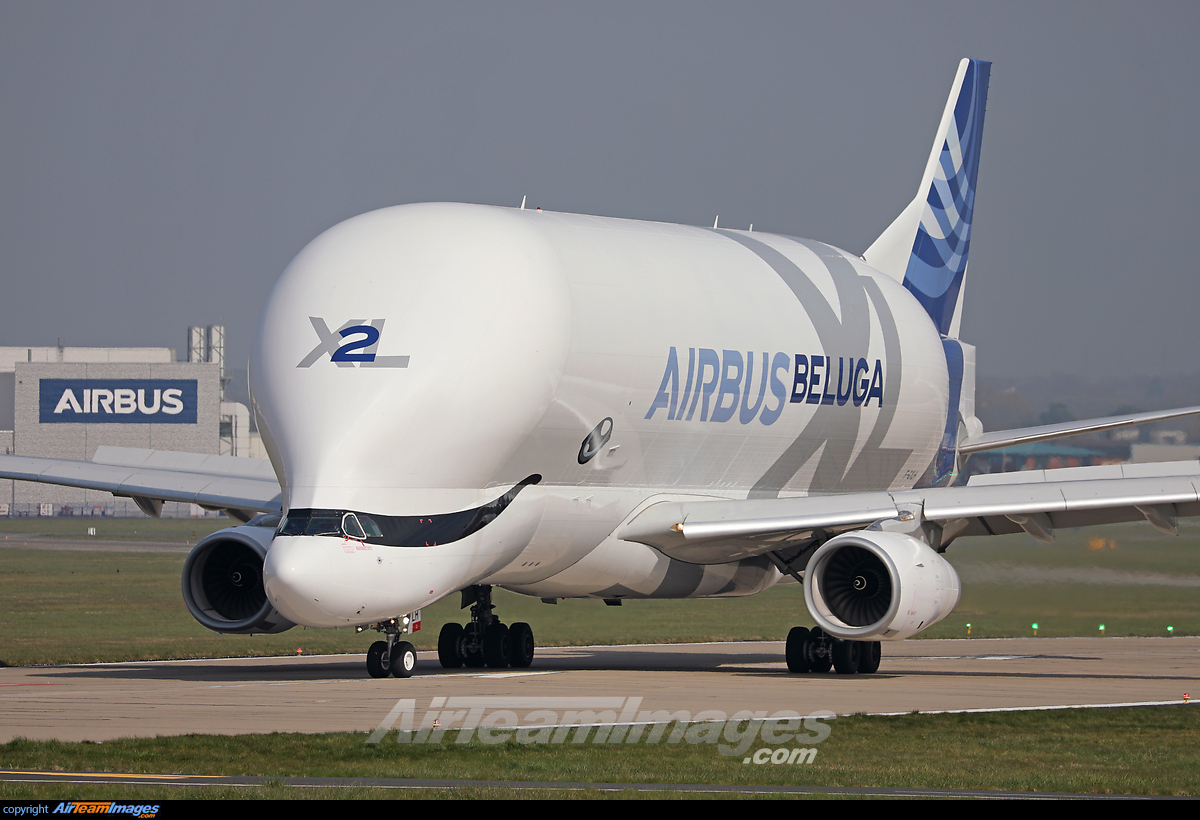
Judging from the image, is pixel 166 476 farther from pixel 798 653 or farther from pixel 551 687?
pixel 798 653

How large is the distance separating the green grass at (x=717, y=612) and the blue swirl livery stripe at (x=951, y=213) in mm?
5006

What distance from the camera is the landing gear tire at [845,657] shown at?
23.6 meters

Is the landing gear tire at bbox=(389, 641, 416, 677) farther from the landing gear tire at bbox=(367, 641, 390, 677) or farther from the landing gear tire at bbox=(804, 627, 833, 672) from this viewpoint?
the landing gear tire at bbox=(804, 627, 833, 672)

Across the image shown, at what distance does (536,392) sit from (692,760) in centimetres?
825

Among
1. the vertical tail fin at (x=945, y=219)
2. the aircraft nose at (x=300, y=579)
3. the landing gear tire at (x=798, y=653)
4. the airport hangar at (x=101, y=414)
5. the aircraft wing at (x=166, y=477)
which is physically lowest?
the airport hangar at (x=101, y=414)

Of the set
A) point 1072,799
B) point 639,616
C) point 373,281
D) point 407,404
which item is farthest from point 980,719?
point 639,616

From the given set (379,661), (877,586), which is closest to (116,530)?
(379,661)

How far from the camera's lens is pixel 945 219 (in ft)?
109

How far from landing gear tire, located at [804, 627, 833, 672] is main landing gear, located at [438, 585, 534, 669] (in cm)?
375

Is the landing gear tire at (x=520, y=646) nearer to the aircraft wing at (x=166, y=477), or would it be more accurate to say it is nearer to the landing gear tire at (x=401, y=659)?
the landing gear tire at (x=401, y=659)

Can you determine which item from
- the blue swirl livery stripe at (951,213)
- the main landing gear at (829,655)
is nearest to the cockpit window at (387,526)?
the main landing gear at (829,655)

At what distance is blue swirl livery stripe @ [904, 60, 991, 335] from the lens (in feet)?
105

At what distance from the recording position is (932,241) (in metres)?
32.7

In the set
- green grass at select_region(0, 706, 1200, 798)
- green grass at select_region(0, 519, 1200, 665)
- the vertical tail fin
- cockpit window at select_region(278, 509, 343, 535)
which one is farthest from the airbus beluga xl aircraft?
green grass at select_region(0, 706, 1200, 798)
